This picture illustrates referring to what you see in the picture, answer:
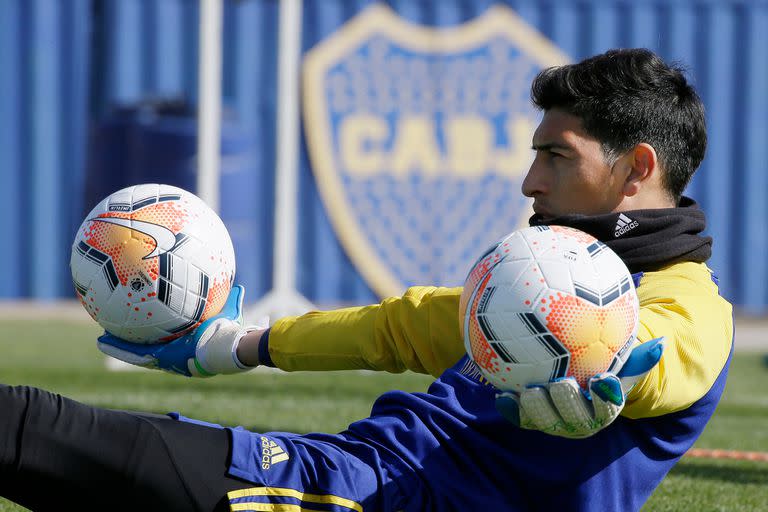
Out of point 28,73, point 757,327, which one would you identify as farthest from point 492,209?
point 28,73

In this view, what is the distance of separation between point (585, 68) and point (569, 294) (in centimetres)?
88

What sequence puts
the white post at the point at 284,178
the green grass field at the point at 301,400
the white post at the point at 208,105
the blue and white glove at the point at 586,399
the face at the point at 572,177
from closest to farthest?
the blue and white glove at the point at 586,399, the face at the point at 572,177, the green grass field at the point at 301,400, the white post at the point at 208,105, the white post at the point at 284,178

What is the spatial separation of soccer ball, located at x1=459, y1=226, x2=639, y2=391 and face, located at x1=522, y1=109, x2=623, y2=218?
18.7 inches

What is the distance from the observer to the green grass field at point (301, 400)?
4.74m

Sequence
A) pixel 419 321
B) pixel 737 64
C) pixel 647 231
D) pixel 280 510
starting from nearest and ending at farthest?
1. pixel 280 510
2. pixel 647 231
3. pixel 419 321
4. pixel 737 64

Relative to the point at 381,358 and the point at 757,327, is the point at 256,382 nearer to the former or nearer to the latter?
the point at 381,358

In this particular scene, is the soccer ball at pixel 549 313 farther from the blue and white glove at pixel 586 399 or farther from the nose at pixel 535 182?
the nose at pixel 535 182

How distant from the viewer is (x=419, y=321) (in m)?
2.95

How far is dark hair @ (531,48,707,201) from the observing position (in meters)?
2.90

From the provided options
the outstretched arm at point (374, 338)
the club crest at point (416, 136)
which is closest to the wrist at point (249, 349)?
the outstretched arm at point (374, 338)

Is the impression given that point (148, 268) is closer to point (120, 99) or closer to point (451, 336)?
point (451, 336)

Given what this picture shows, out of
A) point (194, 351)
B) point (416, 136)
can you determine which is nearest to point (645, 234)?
point (194, 351)

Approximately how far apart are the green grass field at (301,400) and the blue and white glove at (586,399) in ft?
6.81

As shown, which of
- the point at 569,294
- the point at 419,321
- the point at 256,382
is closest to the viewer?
the point at 569,294
